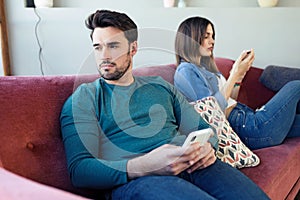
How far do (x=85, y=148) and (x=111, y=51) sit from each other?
0.34m

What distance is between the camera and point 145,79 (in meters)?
1.36

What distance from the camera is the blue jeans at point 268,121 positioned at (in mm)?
1698

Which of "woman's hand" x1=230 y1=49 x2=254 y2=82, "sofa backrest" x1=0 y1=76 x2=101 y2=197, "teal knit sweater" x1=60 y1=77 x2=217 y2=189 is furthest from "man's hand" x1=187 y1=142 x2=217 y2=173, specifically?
"woman's hand" x1=230 y1=49 x2=254 y2=82

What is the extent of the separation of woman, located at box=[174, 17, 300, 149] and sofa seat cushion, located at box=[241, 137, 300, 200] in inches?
2.7

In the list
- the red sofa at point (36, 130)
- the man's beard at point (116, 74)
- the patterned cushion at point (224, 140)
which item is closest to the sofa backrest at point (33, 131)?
the red sofa at point (36, 130)

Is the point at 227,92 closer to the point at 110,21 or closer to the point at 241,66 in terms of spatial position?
the point at 241,66

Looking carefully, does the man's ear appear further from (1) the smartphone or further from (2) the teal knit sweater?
(1) the smartphone

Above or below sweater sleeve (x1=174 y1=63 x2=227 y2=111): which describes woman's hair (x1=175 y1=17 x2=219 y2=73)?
above

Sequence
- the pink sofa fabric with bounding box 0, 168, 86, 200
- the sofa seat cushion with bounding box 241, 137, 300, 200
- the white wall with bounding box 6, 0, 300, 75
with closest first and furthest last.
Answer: the pink sofa fabric with bounding box 0, 168, 86, 200, the sofa seat cushion with bounding box 241, 137, 300, 200, the white wall with bounding box 6, 0, 300, 75

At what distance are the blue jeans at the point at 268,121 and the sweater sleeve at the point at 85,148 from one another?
832 mm

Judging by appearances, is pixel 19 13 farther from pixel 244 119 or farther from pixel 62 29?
pixel 244 119

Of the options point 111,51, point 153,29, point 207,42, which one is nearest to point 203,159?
point 111,51

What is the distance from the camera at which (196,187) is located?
1031 millimetres

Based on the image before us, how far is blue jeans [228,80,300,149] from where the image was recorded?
1698mm
